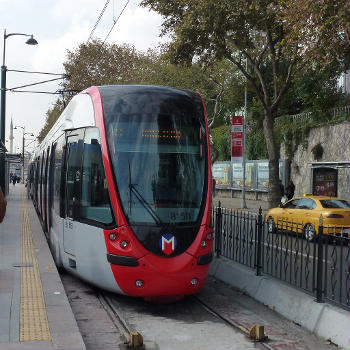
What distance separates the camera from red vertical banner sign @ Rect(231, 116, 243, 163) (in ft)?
98.3

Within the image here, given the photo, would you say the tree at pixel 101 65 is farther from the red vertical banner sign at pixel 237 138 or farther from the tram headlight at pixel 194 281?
the tram headlight at pixel 194 281

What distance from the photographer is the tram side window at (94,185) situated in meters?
7.84

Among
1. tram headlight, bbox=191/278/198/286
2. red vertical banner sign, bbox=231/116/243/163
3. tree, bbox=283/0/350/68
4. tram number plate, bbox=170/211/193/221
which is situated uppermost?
tree, bbox=283/0/350/68

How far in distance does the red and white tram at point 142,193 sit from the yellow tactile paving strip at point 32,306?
0.80 metres

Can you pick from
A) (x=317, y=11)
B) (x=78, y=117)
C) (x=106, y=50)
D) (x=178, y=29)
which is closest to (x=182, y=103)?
(x=78, y=117)

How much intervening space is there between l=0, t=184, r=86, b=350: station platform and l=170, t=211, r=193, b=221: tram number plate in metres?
1.87

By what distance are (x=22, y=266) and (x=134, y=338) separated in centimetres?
462

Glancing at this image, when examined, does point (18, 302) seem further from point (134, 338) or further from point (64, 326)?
point (134, 338)

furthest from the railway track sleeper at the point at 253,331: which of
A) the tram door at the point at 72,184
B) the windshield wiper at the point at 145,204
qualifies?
the tram door at the point at 72,184

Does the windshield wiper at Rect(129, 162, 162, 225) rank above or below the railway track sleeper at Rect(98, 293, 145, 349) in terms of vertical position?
above

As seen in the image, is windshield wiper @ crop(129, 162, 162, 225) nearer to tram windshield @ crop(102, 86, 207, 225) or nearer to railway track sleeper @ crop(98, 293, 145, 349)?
tram windshield @ crop(102, 86, 207, 225)

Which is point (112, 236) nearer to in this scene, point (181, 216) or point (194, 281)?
point (181, 216)

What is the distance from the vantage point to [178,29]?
67.3ft

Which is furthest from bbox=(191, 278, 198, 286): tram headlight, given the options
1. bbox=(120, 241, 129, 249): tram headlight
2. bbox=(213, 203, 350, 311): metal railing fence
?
bbox=(213, 203, 350, 311): metal railing fence
